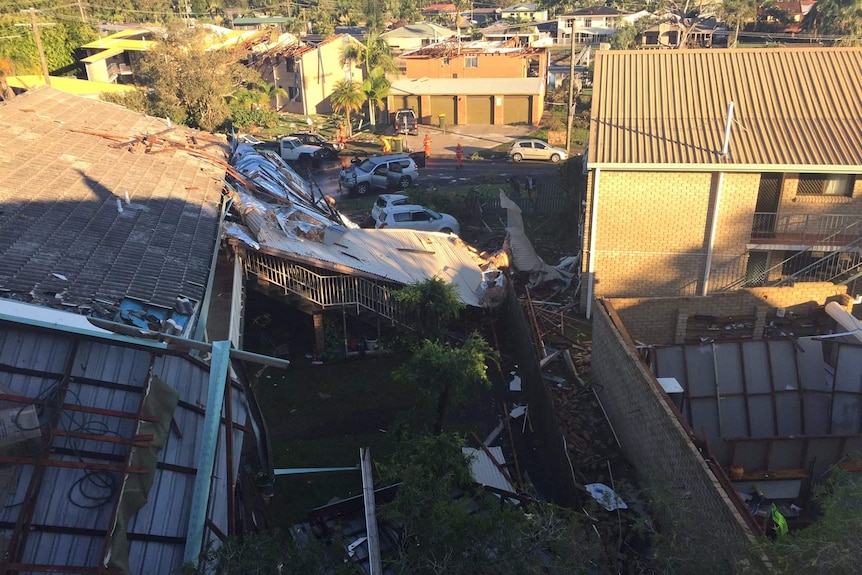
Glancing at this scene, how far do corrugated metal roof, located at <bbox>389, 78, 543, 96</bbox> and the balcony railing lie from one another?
25579 mm

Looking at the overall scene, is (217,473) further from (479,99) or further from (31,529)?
(479,99)

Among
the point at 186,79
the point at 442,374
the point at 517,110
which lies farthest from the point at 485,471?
the point at 517,110

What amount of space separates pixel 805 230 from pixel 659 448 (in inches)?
350

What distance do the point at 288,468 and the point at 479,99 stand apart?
3287 centimetres

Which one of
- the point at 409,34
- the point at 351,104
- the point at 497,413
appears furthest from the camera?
the point at 409,34

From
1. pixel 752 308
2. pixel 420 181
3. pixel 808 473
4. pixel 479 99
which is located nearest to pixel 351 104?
pixel 479 99

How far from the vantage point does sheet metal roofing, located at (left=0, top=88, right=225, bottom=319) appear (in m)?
8.30

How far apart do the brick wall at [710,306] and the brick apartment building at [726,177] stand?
1.26 meters

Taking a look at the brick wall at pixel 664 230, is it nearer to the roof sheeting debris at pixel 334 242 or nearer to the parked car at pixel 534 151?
the roof sheeting debris at pixel 334 242

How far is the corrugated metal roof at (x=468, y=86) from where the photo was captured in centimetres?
3931

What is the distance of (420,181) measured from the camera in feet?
95.9

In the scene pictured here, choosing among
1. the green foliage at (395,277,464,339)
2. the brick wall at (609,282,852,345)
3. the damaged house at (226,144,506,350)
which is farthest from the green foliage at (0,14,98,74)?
the brick wall at (609,282,852,345)

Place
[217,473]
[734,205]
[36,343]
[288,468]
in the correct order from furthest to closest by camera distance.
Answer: [734,205], [288,468], [217,473], [36,343]

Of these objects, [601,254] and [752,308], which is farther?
[601,254]
